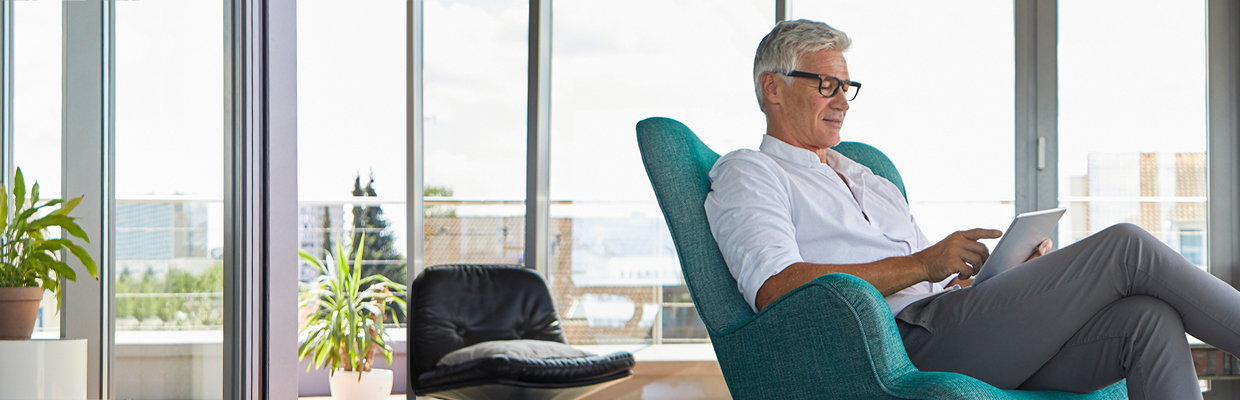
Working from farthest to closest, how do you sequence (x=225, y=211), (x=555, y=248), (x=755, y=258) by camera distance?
(x=555, y=248)
(x=225, y=211)
(x=755, y=258)

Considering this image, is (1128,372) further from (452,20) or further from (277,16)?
(452,20)

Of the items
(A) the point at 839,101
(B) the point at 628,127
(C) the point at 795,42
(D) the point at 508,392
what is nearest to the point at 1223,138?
(B) the point at 628,127

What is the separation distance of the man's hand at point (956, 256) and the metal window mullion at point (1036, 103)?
7.74 ft

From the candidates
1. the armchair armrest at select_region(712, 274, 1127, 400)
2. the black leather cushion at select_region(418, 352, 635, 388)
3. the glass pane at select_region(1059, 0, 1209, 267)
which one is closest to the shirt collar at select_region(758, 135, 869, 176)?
the armchair armrest at select_region(712, 274, 1127, 400)

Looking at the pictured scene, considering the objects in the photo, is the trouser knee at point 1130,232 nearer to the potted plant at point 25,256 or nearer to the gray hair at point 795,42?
the gray hair at point 795,42

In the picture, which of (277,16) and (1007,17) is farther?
(1007,17)

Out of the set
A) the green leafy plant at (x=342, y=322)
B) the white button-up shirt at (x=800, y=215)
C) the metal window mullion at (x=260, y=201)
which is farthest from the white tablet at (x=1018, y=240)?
the green leafy plant at (x=342, y=322)

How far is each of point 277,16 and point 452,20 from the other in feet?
4.24

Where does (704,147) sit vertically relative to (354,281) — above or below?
above

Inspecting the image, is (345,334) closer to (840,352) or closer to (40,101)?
(40,101)

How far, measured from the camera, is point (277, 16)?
2152 mm

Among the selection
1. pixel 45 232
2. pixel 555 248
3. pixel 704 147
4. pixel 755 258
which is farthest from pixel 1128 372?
pixel 555 248

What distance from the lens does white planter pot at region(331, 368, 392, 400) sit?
3.33m

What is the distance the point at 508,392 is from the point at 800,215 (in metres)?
1.26
